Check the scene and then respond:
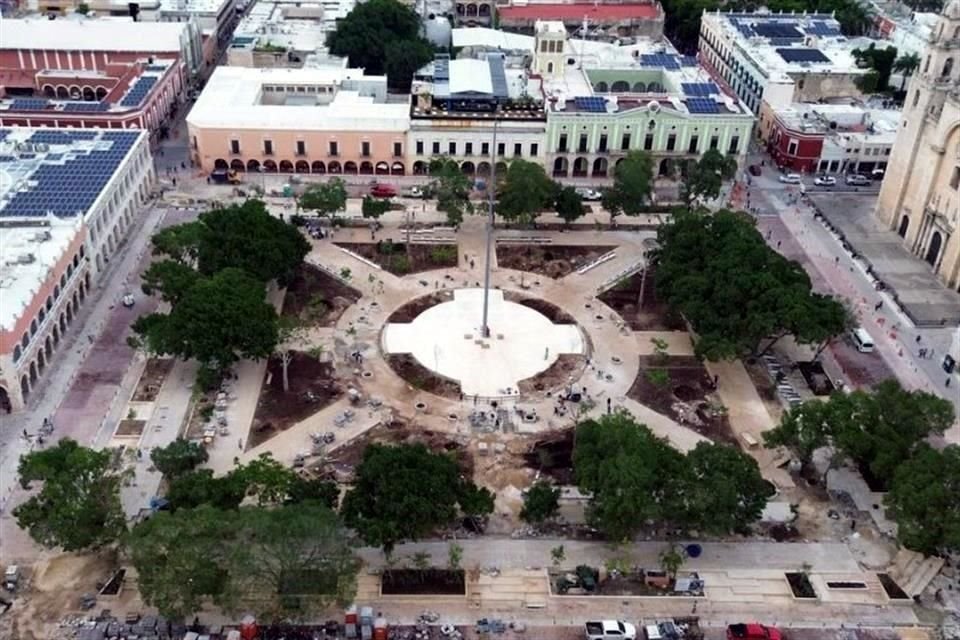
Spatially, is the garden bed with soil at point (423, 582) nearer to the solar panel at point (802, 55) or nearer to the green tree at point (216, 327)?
the green tree at point (216, 327)

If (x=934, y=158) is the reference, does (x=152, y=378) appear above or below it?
below

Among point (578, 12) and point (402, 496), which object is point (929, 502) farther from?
point (578, 12)

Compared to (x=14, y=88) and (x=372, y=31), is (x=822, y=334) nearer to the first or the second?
(x=372, y=31)

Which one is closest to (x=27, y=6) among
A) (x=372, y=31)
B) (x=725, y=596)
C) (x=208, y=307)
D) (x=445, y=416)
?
(x=372, y=31)

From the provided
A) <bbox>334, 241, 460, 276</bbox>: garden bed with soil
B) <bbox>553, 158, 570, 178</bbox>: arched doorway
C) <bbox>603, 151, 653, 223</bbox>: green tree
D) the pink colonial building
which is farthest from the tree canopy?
the pink colonial building

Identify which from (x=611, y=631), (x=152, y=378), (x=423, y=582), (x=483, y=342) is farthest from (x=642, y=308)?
(x=152, y=378)
